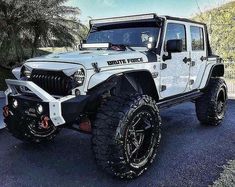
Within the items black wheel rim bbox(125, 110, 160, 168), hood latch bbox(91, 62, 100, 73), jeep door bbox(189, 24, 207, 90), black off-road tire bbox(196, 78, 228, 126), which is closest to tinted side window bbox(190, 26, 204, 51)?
jeep door bbox(189, 24, 207, 90)

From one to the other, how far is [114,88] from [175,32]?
1794 mm

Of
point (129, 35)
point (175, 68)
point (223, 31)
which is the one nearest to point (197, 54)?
point (175, 68)

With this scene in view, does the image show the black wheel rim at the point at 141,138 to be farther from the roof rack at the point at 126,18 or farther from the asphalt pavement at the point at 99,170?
the roof rack at the point at 126,18

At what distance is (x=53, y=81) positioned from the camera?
393 centimetres

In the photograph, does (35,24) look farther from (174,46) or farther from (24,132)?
(174,46)

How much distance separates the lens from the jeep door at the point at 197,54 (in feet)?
19.0

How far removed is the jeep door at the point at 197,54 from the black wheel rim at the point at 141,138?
1.87 m

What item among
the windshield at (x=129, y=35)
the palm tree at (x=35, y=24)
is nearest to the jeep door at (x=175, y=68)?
the windshield at (x=129, y=35)

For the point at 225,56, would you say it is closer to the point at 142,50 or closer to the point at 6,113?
the point at 142,50

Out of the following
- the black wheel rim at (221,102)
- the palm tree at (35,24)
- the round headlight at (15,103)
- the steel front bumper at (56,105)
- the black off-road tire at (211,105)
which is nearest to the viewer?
the steel front bumper at (56,105)

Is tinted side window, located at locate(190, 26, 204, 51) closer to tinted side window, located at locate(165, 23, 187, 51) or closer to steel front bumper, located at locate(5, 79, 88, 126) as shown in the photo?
tinted side window, located at locate(165, 23, 187, 51)

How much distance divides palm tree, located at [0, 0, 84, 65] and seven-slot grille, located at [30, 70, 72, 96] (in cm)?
756

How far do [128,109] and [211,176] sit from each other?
1319 millimetres

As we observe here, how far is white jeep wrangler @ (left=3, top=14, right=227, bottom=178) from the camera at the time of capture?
373cm
